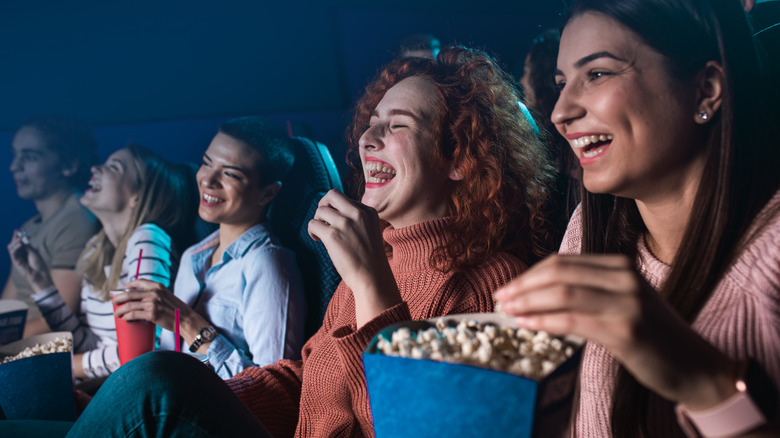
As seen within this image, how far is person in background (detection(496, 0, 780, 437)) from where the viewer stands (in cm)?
50

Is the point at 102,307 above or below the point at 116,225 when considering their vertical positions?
below

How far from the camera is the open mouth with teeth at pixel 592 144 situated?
2.77 feet

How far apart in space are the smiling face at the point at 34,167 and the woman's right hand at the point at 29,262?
0.52 ft

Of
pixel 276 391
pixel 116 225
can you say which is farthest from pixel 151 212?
pixel 276 391

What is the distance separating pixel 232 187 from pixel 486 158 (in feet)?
2.72

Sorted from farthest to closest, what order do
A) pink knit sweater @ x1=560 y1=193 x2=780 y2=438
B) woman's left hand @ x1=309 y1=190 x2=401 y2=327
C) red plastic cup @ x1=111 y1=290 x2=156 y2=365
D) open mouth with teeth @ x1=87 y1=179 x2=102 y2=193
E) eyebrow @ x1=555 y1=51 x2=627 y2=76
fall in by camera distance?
open mouth with teeth @ x1=87 y1=179 x2=102 y2=193
red plastic cup @ x1=111 y1=290 x2=156 y2=365
woman's left hand @ x1=309 y1=190 x2=401 y2=327
eyebrow @ x1=555 y1=51 x2=627 y2=76
pink knit sweater @ x1=560 y1=193 x2=780 y2=438

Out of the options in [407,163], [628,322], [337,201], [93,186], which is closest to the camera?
[628,322]

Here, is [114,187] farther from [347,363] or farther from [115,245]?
[347,363]

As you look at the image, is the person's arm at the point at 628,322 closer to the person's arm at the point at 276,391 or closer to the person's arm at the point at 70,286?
the person's arm at the point at 276,391

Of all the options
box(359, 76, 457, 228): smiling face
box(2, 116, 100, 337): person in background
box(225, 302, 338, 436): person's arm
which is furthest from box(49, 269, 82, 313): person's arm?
box(359, 76, 457, 228): smiling face

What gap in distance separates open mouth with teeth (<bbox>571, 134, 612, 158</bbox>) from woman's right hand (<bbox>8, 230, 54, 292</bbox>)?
74.5 inches

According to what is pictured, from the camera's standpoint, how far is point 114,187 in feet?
6.41

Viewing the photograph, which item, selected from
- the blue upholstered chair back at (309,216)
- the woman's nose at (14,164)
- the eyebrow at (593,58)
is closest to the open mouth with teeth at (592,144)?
the eyebrow at (593,58)

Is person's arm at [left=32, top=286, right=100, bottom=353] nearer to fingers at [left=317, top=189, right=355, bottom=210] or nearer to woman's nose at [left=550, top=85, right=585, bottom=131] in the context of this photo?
fingers at [left=317, top=189, right=355, bottom=210]
